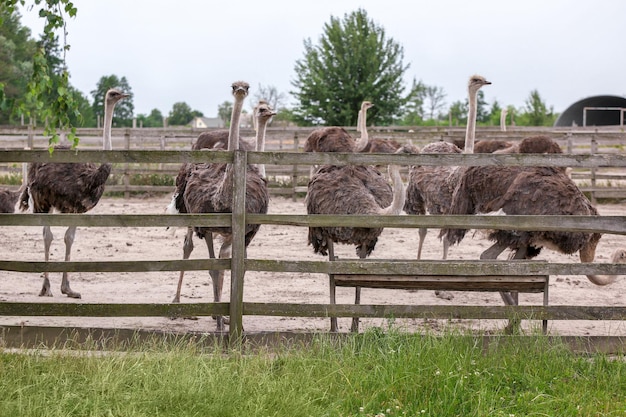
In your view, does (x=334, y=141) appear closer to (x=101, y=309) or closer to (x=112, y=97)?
(x=112, y=97)

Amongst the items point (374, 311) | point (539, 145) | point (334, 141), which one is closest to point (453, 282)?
point (374, 311)

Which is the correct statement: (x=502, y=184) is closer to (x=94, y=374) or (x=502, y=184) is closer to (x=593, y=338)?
(x=593, y=338)

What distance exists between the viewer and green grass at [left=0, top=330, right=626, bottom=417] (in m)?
3.68

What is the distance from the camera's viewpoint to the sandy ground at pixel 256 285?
6.19m

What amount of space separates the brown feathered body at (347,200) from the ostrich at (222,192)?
552 millimetres

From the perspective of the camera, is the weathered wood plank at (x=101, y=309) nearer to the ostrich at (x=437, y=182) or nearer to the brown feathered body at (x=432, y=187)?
the ostrich at (x=437, y=182)

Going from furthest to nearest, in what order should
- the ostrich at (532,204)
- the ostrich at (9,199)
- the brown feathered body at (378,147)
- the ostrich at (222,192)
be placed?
the brown feathered body at (378,147) < the ostrich at (9,199) < the ostrich at (222,192) < the ostrich at (532,204)

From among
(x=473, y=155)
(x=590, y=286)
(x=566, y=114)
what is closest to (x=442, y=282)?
(x=473, y=155)

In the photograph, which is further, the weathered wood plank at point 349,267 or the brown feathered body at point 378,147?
the brown feathered body at point 378,147

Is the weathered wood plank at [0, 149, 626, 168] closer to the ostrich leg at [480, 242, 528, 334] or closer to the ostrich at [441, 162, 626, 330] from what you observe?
the ostrich at [441, 162, 626, 330]

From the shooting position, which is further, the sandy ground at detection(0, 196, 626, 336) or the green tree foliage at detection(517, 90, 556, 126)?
the green tree foliage at detection(517, 90, 556, 126)

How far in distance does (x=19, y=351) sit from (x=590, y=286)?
18.8 feet

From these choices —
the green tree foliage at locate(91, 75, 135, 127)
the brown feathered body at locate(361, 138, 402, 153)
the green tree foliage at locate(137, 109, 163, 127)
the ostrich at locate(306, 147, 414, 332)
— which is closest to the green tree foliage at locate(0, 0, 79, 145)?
the ostrich at locate(306, 147, 414, 332)

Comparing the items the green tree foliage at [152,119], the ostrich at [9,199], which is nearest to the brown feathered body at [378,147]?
the ostrich at [9,199]
